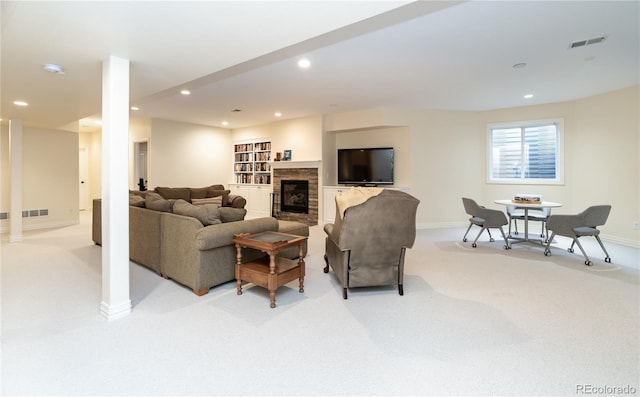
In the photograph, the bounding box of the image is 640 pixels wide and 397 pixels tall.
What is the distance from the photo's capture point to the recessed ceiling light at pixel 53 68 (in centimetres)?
264

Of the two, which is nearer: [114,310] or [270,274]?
[114,310]

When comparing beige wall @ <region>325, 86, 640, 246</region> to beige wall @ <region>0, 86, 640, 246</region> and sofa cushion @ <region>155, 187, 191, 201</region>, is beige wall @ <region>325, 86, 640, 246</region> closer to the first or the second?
beige wall @ <region>0, 86, 640, 246</region>

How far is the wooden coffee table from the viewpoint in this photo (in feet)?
8.69

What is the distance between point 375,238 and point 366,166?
14.0ft

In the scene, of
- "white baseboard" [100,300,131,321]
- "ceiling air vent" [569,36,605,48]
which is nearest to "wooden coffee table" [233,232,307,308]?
"white baseboard" [100,300,131,321]

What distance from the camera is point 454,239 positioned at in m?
5.44

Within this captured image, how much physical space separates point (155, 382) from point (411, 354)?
155 cm

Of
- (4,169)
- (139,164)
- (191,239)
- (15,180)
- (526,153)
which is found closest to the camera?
(191,239)

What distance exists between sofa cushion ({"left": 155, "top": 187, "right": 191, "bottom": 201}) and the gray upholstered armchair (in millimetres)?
5081

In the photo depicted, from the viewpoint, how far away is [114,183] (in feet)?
8.17

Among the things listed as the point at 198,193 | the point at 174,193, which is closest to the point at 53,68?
the point at 174,193

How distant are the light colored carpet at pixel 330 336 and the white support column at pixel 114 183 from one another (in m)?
0.20

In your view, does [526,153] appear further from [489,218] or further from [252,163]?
[252,163]

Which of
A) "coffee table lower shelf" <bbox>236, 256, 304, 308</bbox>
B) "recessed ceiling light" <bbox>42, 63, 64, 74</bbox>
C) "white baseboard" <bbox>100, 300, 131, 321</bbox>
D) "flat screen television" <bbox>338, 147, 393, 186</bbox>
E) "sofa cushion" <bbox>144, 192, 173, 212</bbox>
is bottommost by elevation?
"white baseboard" <bbox>100, 300, 131, 321</bbox>
